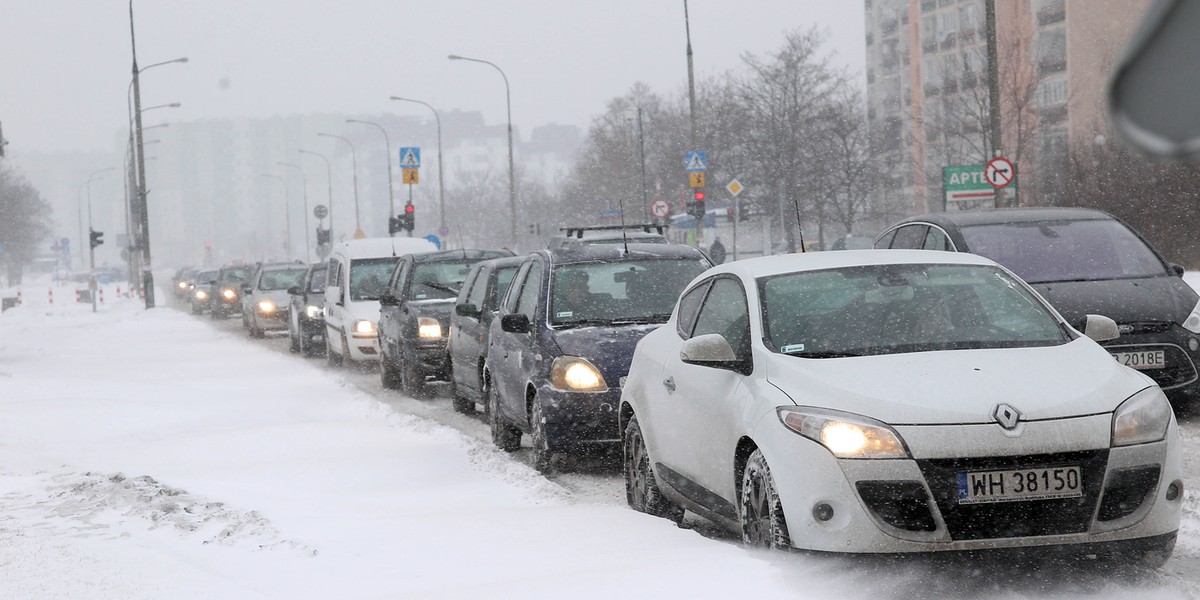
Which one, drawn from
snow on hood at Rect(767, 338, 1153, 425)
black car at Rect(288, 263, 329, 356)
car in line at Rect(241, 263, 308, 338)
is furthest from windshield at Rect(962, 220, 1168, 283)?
car in line at Rect(241, 263, 308, 338)

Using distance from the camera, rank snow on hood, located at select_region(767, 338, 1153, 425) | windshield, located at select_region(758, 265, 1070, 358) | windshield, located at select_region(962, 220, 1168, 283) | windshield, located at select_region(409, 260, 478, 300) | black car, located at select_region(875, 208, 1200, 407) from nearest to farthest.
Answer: snow on hood, located at select_region(767, 338, 1153, 425), windshield, located at select_region(758, 265, 1070, 358), black car, located at select_region(875, 208, 1200, 407), windshield, located at select_region(962, 220, 1168, 283), windshield, located at select_region(409, 260, 478, 300)

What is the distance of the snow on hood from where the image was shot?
16.3 ft

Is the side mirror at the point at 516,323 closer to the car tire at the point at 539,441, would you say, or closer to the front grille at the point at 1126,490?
the car tire at the point at 539,441

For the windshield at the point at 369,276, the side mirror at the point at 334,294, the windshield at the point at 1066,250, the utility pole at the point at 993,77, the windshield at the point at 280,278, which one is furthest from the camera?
the windshield at the point at 280,278

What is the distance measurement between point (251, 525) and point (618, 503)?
2.23 m

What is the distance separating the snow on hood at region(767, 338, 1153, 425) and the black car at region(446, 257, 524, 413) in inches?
250

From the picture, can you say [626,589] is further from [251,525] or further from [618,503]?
[618,503]

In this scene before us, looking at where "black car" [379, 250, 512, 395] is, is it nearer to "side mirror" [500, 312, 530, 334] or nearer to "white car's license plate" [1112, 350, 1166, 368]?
"side mirror" [500, 312, 530, 334]

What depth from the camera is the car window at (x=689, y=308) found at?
23.0 ft

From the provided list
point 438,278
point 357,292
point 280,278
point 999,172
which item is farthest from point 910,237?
point 280,278

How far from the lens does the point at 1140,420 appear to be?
506 centimetres

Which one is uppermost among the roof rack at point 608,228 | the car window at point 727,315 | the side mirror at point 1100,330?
the roof rack at point 608,228

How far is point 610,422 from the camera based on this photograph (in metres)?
9.19

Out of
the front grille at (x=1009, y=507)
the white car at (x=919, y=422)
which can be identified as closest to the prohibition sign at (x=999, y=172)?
the white car at (x=919, y=422)
